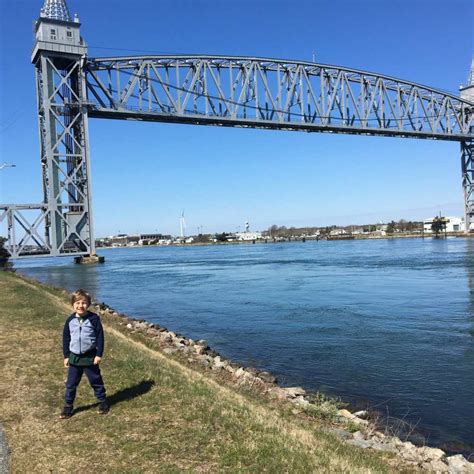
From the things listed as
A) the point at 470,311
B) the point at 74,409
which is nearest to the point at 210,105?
the point at 470,311

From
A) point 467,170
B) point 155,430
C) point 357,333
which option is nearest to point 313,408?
point 155,430

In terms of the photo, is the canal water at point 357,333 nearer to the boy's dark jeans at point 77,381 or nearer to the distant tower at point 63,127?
the boy's dark jeans at point 77,381

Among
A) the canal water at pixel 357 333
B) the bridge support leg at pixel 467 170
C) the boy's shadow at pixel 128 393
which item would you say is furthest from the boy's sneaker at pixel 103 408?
the bridge support leg at pixel 467 170

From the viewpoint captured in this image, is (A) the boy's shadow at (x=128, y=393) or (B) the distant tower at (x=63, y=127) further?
(B) the distant tower at (x=63, y=127)

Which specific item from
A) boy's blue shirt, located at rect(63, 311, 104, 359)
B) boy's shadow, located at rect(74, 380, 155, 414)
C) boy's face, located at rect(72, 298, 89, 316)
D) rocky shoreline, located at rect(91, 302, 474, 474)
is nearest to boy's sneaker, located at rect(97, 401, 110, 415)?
boy's shadow, located at rect(74, 380, 155, 414)

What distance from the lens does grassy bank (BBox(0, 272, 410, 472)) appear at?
5688 millimetres

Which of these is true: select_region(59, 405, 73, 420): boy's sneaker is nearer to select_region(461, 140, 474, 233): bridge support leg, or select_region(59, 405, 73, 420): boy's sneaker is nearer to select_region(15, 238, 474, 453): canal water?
select_region(15, 238, 474, 453): canal water

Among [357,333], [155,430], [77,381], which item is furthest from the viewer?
[357,333]

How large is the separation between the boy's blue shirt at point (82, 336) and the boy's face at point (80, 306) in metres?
0.10

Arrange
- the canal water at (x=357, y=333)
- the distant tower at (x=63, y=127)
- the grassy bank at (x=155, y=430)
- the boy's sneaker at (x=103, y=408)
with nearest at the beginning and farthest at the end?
the grassy bank at (x=155, y=430) < the boy's sneaker at (x=103, y=408) < the canal water at (x=357, y=333) < the distant tower at (x=63, y=127)

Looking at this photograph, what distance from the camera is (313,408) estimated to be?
367 inches

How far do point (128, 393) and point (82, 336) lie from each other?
1437 mm

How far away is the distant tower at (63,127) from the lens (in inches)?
2559

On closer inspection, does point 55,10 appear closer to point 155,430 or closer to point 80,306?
point 80,306
